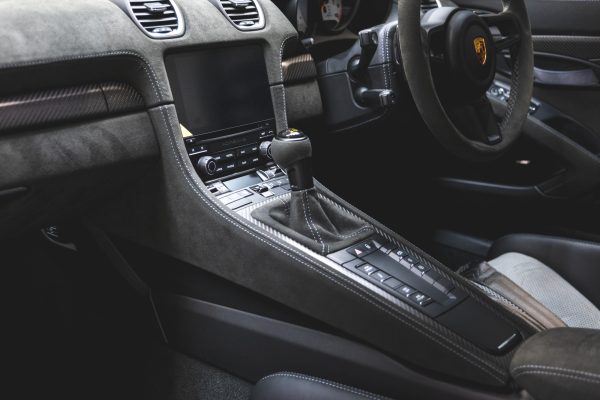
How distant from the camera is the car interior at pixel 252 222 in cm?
106

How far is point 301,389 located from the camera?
1123mm

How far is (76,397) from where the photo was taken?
60.6 inches

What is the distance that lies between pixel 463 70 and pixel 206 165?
58 centimetres

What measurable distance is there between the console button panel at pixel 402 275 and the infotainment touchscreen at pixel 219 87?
416 mm

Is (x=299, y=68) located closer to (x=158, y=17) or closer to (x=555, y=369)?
(x=158, y=17)

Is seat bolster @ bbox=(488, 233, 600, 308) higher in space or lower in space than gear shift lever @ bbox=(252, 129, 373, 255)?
lower

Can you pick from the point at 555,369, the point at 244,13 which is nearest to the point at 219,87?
the point at 244,13

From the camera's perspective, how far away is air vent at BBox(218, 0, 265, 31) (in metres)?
1.41

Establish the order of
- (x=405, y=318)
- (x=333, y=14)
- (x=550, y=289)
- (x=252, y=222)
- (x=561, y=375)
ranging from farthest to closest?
(x=333, y=14), (x=550, y=289), (x=252, y=222), (x=405, y=318), (x=561, y=375)

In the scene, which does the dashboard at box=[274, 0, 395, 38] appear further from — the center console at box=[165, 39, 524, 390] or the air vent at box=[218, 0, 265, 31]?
the center console at box=[165, 39, 524, 390]

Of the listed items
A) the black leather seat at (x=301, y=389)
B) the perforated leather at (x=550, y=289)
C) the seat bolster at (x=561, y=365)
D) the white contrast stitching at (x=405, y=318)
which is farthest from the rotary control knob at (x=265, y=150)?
the seat bolster at (x=561, y=365)

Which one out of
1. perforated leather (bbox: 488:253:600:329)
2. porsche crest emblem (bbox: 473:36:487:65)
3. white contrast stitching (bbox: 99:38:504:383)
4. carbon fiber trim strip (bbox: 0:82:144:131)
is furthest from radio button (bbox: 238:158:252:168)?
perforated leather (bbox: 488:253:600:329)

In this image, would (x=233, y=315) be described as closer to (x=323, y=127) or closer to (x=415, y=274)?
(x=415, y=274)

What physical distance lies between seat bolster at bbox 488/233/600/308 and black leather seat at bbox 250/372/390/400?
0.71 metres
